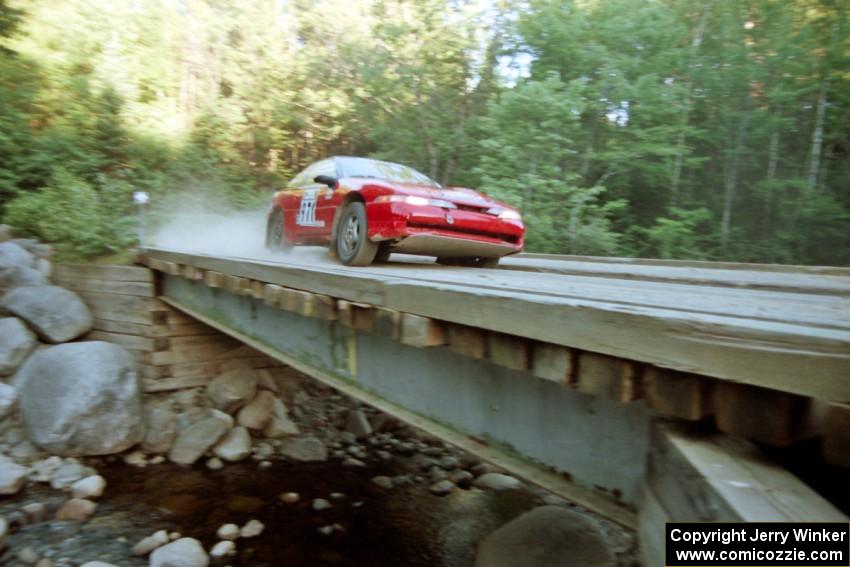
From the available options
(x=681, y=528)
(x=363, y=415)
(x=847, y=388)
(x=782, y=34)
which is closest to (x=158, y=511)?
(x=363, y=415)

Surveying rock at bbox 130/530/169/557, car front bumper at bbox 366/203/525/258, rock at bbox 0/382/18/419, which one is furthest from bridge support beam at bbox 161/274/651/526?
rock at bbox 0/382/18/419

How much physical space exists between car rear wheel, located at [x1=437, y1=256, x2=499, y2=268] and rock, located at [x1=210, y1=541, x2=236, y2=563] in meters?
3.87

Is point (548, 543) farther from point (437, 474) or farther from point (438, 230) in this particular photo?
point (438, 230)

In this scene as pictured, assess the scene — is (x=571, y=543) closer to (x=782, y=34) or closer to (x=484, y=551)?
(x=484, y=551)

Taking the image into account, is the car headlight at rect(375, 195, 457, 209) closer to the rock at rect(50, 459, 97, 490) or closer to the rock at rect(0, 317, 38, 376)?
the rock at rect(50, 459, 97, 490)

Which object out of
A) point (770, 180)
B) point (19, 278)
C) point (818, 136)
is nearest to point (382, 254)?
point (19, 278)

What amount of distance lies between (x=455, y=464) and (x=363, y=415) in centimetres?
228

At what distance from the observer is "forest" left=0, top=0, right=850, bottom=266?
9883mm

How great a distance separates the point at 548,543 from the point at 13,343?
7.97 metres

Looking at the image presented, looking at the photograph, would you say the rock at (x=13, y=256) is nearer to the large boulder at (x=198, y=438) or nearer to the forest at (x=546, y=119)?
the forest at (x=546, y=119)

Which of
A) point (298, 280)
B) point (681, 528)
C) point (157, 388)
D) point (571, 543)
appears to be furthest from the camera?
point (157, 388)

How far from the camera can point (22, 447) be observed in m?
6.74

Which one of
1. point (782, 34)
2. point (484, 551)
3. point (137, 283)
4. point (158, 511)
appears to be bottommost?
point (158, 511)

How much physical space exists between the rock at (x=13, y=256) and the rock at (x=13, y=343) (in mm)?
1003
